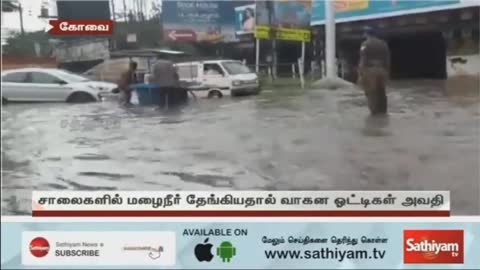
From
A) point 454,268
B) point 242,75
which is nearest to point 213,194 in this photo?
point 242,75

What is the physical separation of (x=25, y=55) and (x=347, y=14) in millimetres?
1216

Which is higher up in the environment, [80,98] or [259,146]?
[80,98]

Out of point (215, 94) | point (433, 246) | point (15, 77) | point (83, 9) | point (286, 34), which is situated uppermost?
point (83, 9)

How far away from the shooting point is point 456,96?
7.77ft

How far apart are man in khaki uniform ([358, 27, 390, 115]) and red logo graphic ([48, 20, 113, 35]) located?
0.96 m

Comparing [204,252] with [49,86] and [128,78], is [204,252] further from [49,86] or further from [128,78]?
[49,86]

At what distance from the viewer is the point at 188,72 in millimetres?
2436

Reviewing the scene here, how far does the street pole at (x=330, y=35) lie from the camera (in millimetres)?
2389

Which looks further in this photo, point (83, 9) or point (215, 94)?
point (215, 94)

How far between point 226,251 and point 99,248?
0.48 m

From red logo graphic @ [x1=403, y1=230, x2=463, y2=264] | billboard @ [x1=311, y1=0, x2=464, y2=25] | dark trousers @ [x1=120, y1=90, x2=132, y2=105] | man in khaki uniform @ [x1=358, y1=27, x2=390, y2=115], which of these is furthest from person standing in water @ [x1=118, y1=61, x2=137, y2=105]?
red logo graphic @ [x1=403, y1=230, x2=463, y2=264]

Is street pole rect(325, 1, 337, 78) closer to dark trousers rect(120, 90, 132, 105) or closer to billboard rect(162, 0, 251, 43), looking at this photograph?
billboard rect(162, 0, 251, 43)

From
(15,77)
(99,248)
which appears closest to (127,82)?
(15,77)

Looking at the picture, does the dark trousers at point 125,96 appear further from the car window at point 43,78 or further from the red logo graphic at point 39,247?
the red logo graphic at point 39,247
